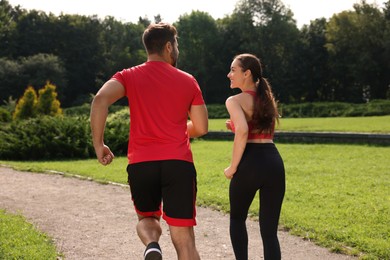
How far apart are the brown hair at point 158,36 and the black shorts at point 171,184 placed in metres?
0.86

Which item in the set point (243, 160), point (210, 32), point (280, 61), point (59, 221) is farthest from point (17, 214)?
point (210, 32)

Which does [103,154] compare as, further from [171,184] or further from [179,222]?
[179,222]

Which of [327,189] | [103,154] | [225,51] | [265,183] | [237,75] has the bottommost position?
[327,189]

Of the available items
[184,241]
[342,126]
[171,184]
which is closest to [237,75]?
[171,184]

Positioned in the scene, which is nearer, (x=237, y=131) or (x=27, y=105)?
(x=237, y=131)

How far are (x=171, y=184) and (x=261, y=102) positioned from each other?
1.14 meters

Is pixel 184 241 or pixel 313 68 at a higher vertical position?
pixel 313 68

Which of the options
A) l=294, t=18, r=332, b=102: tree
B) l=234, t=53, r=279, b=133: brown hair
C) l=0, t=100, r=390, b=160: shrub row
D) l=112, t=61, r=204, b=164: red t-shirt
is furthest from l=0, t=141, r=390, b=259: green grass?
l=294, t=18, r=332, b=102: tree

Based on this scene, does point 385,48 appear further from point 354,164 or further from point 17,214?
point 17,214

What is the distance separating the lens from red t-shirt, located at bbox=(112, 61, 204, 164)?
3949 mm

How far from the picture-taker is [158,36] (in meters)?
4.06

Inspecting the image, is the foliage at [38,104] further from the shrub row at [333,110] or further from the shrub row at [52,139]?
the shrub row at [333,110]

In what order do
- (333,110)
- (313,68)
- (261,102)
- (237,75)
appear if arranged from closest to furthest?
(261,102), (237,75), (333,110), (313,68)

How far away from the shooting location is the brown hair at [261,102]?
455cm
